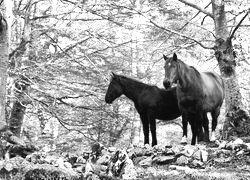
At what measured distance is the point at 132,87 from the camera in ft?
32.2

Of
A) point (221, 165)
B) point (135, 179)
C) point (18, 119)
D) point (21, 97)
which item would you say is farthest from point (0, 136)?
point (18, 119)

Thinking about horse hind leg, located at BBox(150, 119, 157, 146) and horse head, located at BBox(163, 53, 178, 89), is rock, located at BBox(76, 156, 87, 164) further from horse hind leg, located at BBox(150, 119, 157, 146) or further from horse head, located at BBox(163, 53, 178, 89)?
horse hind leg, located at BBox(150, 119, 157, 146)

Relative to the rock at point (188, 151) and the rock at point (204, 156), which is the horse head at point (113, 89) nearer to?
the rock at point (188, 151)

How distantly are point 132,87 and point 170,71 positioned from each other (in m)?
2.03

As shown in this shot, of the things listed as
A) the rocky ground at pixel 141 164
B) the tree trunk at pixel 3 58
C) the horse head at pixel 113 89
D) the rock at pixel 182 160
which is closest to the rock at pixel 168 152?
the rocky ground at pixel 141 164

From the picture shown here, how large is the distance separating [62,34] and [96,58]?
1.45 meters

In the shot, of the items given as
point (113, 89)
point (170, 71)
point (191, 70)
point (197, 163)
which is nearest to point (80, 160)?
point (197, 163)

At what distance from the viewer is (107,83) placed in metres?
10.5

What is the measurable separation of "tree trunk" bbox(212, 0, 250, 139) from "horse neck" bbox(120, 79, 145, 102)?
7.48ft

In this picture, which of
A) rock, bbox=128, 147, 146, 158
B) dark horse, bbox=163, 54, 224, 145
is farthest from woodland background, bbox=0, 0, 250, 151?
rock, bbox=128, 147, 146, 158

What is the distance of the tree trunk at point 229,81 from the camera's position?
29.3ft

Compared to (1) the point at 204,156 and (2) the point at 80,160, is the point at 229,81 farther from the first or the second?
(2) the point at 80,160

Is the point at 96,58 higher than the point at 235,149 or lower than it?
higher

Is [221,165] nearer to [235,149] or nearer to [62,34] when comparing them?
[235,149]
